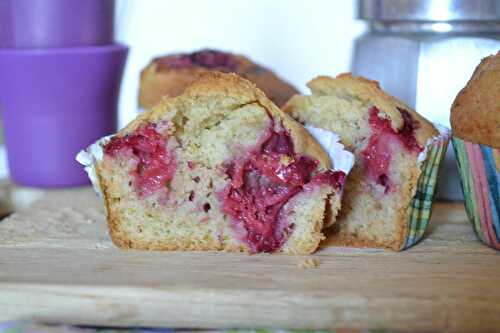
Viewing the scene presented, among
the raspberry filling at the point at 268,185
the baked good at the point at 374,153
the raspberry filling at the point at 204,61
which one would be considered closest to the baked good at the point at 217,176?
the raspberry filling at the point at 268,185

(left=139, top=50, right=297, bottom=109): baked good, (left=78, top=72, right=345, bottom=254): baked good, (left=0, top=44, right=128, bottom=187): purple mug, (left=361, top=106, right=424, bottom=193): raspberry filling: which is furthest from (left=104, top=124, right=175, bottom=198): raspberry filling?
(left=0, top=44, right=128, bottom=187): purple mug

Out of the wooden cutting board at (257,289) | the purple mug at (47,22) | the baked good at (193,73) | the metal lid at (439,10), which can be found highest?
the metal lid at (439,10)

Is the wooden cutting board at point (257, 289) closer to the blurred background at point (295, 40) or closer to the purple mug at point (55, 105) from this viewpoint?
the blurred background at point (295, 40)

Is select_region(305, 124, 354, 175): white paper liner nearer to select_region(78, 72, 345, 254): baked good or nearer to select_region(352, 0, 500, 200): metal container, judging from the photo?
select_region(78, 72, 345, 254): baked good

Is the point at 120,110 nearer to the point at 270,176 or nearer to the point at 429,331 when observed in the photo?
the point at 270,176

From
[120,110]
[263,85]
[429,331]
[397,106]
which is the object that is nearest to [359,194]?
[397,106]

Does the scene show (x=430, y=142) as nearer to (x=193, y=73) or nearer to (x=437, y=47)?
(x=437, y=47)
